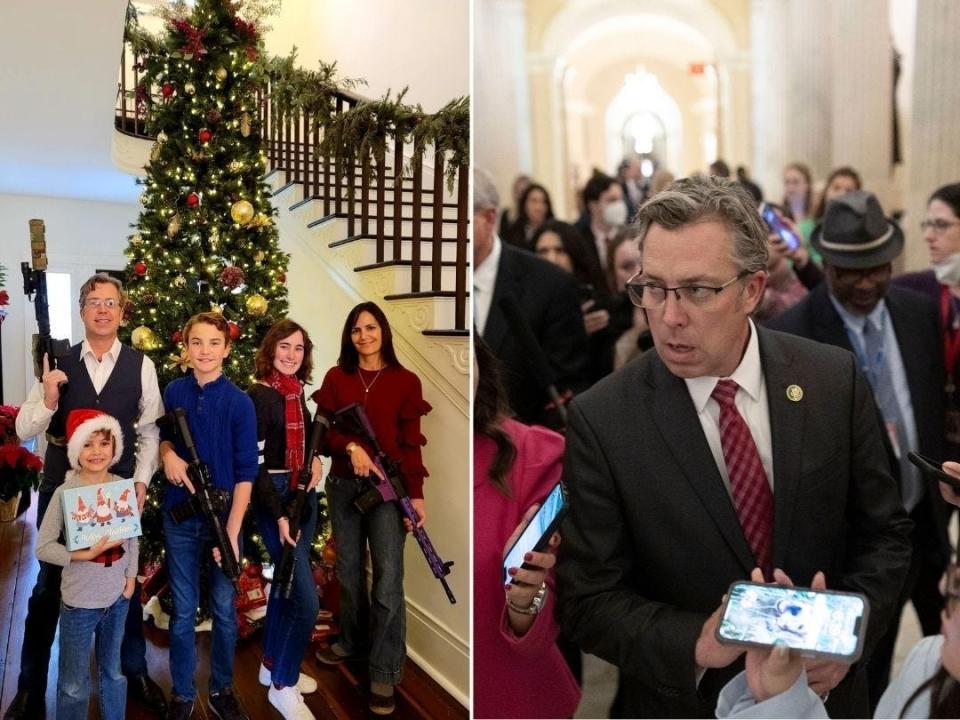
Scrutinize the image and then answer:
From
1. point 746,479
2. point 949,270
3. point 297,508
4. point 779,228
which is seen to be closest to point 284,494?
point 297,508

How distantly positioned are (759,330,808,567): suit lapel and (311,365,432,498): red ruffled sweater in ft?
2.93

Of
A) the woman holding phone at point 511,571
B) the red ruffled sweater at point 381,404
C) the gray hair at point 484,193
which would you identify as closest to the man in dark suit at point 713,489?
the woman holding phone at point 511,571

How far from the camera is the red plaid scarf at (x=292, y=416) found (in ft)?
7.34

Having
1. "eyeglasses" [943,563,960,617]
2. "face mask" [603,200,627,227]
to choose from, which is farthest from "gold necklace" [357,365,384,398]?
"eyeglasses" [943,563,960,617]

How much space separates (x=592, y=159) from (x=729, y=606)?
102 cm

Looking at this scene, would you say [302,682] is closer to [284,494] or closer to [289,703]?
[289,703]

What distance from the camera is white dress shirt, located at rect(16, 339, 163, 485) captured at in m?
2.03

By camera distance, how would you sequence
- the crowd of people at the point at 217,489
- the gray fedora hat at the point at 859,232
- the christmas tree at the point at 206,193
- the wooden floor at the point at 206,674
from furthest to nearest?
the christmas tree at the point at 206,193
the wooden floor at the point at 206,674
the crowd of people at the point at 217,489
the gray fedora hat at the point at 859,232

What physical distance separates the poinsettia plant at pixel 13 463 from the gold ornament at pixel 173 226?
2.02 feet

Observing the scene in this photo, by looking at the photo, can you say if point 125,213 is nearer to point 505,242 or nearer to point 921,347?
point 505,242

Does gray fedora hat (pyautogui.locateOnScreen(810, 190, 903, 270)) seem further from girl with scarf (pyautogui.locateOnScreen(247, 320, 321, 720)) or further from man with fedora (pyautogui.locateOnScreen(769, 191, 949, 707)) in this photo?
girl with scarf (pyautogui.locateOnScreen(247, 320, 321, 720))

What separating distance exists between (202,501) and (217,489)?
0.16 feet

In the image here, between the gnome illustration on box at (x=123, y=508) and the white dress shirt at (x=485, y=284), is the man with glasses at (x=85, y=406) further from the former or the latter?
the white dress shirt at (x=485, y=284)

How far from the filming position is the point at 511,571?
2002 millimetres
